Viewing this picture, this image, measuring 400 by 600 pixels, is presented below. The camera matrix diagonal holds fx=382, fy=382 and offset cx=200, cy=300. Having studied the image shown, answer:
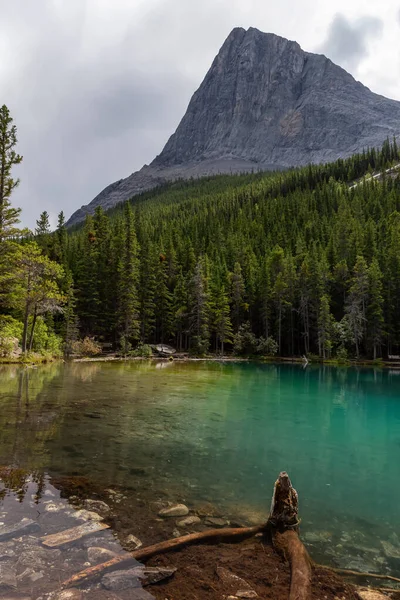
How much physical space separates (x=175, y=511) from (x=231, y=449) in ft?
17.0

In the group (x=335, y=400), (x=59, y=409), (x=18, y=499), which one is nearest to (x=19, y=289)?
(x=59, y=409)

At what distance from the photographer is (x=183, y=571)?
5258 millimetres

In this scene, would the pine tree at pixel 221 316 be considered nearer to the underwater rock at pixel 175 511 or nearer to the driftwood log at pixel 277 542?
the underwater rock at pixel 175 511

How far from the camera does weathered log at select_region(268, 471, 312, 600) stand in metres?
5.12

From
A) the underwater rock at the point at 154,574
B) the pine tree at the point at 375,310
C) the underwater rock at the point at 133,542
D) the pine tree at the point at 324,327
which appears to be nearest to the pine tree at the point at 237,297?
the pine tree at the point at 324,327

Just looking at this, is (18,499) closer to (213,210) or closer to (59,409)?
(59,409)

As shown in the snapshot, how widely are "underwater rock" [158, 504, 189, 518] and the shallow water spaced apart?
459mm

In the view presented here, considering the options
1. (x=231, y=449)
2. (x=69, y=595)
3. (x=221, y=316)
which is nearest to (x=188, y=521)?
(x=69, y=595)

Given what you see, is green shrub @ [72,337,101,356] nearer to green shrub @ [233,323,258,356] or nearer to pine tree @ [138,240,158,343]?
pine tree @ [138,240,158,343]

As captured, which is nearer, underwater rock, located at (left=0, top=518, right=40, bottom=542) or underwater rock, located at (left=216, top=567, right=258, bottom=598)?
underwater rock, located at (left=216, top=567, right=258, bottom=598)

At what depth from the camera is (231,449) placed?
12.1 meters

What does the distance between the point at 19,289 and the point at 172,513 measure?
30.0 m

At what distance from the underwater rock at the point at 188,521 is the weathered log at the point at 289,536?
1.34 metres

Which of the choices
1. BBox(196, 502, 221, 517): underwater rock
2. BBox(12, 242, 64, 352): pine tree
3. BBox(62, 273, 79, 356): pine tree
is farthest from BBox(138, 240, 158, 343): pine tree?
BBox(196, 502, 221, 517): underwater rock
